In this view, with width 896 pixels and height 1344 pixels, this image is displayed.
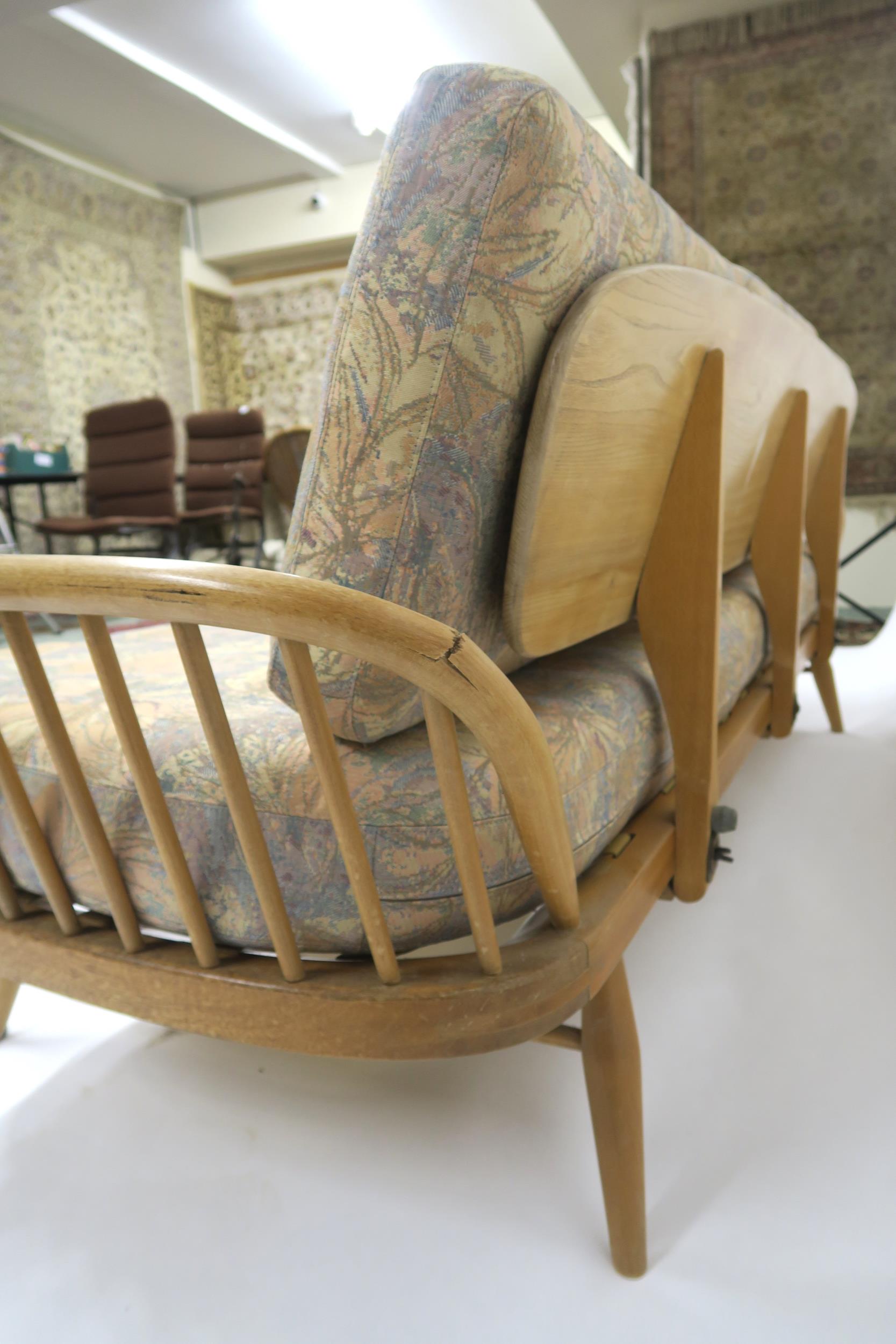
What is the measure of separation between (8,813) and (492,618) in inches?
19.3

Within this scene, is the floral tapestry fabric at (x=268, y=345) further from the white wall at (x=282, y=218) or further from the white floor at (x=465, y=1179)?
the white floor at (x=465, y=1179)

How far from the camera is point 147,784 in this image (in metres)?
0.64

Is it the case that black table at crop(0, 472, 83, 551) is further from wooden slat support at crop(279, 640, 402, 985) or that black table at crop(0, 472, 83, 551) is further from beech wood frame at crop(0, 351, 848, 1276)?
wooden slat support at crop(279, 640, 402, 985)

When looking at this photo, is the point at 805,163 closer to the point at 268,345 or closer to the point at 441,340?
the point at 441,340

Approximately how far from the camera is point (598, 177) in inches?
25.7

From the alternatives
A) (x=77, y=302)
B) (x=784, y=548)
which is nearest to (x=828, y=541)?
(x=784, y=548)

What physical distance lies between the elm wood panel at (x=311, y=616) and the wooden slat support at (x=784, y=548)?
1.20 metres

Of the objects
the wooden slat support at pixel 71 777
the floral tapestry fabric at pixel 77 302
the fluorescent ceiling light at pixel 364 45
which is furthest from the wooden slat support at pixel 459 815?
the floral tapestry fabric at pixel 77 302

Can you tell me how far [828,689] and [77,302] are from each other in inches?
259

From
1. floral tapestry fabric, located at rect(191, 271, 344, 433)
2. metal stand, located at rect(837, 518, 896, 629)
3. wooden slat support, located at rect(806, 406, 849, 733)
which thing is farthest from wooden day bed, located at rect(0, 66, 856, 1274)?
floral tapestry fabric, located at rect(191, 271, 344, 433)

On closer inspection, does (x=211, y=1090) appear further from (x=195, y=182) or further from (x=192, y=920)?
(x=195, y=182)

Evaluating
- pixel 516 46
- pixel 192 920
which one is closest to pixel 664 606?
pixel 192 920

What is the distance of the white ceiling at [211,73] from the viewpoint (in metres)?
4.98

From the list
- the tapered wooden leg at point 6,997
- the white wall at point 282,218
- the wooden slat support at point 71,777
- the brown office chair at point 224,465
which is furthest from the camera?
the white wall at point 282,218
